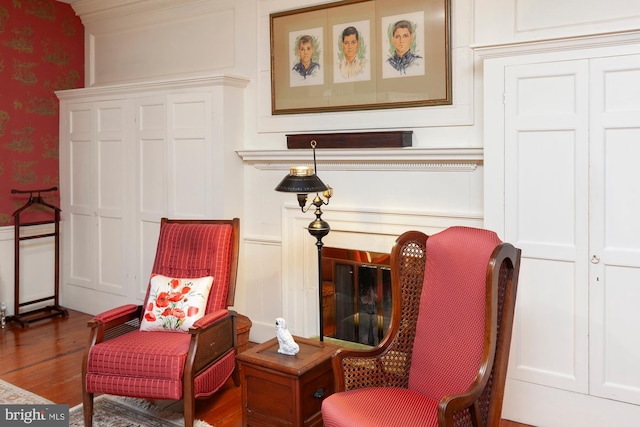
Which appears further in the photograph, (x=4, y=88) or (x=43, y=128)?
(x=43, y=128)

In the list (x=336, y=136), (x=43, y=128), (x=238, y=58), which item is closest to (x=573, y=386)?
(x=336, y=136)

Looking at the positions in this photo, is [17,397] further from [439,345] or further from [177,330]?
[439,345]

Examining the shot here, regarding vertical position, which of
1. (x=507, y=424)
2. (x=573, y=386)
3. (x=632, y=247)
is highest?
(x=632, y=247)

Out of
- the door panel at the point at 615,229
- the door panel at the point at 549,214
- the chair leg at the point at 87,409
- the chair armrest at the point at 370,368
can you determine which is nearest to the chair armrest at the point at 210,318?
the chair leg at the point at 87,409

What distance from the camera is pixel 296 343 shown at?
9.16ft

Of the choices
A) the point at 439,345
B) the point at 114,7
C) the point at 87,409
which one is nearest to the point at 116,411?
the point at 87,409

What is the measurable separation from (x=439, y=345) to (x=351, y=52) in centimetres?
208

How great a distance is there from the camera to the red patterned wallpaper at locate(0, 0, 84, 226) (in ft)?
15.2

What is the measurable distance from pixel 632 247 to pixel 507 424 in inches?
42.9

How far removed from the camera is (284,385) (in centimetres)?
253

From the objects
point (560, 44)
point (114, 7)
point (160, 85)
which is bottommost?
point (560, 44)

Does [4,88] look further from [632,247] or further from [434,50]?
[632,247]

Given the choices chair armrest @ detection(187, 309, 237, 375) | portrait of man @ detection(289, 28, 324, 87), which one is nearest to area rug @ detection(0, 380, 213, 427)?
chair armrest @ detection(187, 309, 237, 375)

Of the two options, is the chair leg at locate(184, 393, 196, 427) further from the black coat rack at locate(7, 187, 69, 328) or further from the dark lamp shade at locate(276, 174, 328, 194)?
the black coat rack at locate(7, 187, 69, 328)
